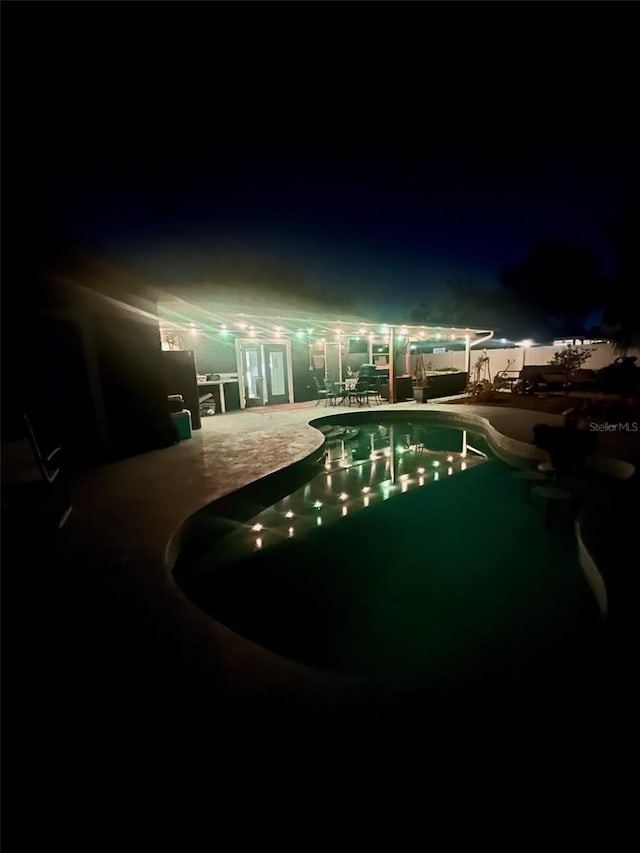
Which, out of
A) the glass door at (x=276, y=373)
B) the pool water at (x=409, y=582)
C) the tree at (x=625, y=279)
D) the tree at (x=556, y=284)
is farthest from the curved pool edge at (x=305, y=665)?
the tree at (x=556, y=284)

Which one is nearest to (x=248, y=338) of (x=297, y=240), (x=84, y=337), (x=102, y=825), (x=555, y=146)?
(x=84, y=337)

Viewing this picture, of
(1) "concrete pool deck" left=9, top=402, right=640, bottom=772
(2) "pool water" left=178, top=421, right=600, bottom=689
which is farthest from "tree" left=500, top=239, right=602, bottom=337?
(1) "concrete pool deck" left=9, top=402, right=640, bottom=772

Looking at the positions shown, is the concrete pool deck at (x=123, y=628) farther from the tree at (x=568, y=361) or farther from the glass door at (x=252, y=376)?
the tree at (x=568, y=361)

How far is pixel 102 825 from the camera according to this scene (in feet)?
3.67

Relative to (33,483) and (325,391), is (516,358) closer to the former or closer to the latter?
(325,391)

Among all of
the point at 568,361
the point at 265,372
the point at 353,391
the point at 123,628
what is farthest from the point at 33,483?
the point at 568,361

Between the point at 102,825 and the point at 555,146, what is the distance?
11964mm

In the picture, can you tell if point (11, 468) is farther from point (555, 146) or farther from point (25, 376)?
point (555, 146)

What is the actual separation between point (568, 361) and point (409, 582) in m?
12.7

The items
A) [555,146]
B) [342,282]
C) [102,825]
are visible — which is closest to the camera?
[102,825]

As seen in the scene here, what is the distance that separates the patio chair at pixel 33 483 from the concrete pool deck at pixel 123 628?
204mm

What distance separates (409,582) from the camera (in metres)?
3.18

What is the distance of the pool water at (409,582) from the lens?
7.68 ft

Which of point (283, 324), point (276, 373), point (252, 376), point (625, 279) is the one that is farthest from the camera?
point (625, 279)
